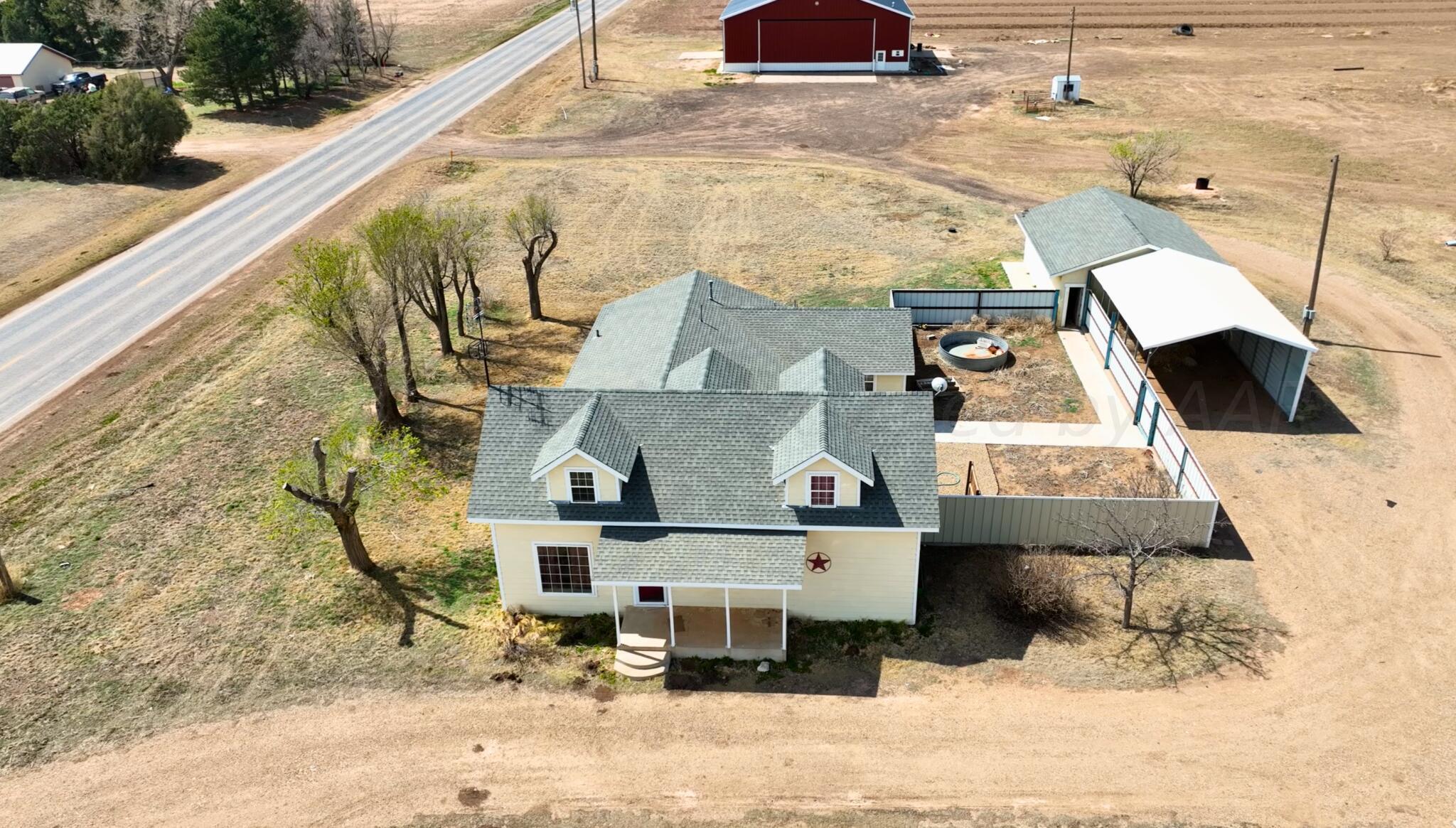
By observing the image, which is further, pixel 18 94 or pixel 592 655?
pixel 18 94

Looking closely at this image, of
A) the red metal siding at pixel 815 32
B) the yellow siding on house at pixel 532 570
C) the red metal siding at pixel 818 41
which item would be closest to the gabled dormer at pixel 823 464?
the yellow siding on house at pixel 532 570

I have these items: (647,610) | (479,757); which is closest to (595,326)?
(647,610)

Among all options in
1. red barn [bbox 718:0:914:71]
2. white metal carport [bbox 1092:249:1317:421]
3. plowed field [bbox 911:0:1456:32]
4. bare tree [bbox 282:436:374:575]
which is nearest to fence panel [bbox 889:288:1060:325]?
A: white metal carport [bbox 1092:249:1317:421]

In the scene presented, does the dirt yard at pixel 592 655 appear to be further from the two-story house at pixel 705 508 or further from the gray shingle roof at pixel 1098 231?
the gray shingle roof at pixel 1098 231

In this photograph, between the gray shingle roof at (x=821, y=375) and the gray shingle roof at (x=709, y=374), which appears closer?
the gray shingle roof at (x=709, y=374)

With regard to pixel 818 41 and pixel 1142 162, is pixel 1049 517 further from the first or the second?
pixel 818 41

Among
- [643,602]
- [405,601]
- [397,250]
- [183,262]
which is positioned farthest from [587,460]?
[183,262]
